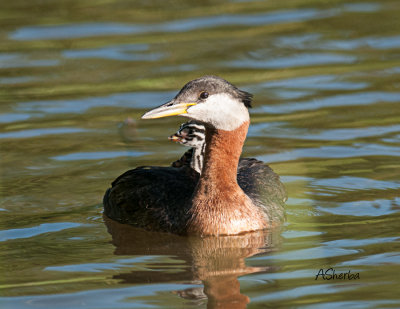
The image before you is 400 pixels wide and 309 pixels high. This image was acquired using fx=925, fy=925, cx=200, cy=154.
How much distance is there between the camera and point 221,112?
9.31 meters

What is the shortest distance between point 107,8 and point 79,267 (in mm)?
11343

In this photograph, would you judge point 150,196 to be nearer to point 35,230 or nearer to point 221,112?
point 35,230

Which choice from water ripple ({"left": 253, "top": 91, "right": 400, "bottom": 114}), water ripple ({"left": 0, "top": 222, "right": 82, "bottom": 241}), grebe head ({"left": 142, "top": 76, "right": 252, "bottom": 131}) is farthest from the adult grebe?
water ripple ({"left": 253, "top": 91, "right": 400, "bottom": 114})

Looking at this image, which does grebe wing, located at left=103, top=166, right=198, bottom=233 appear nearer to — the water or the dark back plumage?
the dark back plumage

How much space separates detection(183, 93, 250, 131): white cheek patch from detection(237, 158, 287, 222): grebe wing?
1.04 m

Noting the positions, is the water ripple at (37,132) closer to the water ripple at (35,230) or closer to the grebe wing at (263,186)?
the grebe wing at (263,186)

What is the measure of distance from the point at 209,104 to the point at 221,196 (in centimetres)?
101

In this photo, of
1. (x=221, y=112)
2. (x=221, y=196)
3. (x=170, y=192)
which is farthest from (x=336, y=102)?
(x=221, y=112)

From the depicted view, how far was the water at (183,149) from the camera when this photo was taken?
26.0ft

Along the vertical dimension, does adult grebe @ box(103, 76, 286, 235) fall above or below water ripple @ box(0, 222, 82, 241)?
above

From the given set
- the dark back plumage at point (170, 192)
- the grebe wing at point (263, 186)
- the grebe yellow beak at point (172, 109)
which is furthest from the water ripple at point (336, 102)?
the grebe yellow beak at point (172, 109)

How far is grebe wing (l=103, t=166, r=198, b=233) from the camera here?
388 inches

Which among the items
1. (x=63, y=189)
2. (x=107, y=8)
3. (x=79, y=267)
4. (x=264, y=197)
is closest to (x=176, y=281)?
(x=79, y=267)

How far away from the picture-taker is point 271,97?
14.3 meters
